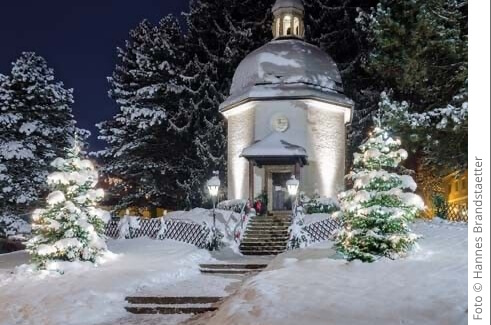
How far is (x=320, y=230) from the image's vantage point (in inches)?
749

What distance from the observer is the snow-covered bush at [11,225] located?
2627 cm

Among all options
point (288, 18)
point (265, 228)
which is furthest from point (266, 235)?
point (288, 18)

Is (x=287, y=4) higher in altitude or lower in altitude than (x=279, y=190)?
higher

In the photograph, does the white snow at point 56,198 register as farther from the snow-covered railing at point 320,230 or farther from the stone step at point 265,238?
the snow-covered railing at point 320,230

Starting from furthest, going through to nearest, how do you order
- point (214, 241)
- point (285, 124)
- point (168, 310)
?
point (285, 124) → point (214, 241) → point (168, 310)

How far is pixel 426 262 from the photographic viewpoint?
12281 mm

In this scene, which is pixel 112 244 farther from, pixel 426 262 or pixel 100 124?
pixel 100 124

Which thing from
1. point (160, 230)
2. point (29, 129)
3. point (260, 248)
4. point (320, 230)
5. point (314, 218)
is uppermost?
point (29, 129)

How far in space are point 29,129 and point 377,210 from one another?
2053 centimetres

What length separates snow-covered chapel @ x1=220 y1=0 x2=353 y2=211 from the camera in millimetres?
25281

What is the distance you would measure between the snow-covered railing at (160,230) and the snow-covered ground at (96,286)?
1532mm

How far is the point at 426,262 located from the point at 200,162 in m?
23.7

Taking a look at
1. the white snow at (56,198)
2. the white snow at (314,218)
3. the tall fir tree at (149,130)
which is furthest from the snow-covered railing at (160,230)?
the tall fir tree at (149,130)

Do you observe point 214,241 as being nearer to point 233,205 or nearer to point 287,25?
point 233,205
